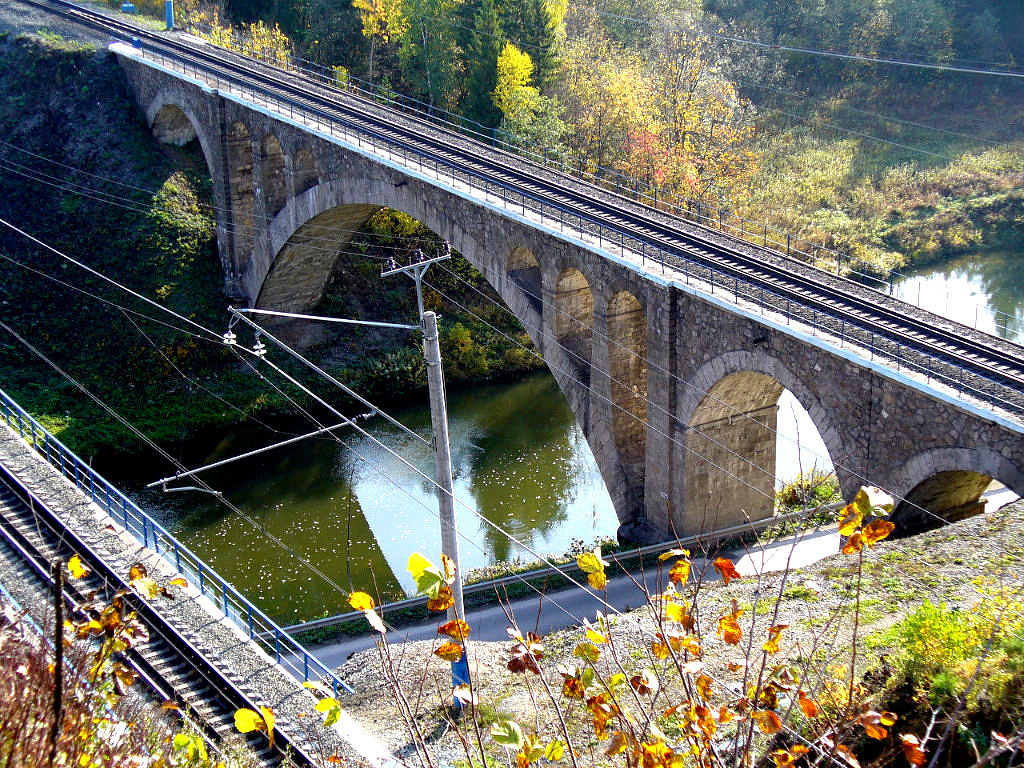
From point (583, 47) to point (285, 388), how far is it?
21460 mm

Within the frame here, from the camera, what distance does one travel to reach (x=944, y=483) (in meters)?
17.7

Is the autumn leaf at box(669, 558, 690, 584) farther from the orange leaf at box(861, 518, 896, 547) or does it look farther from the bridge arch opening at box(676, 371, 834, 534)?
the bridge arch opening at box(676, 371, 834, 534)

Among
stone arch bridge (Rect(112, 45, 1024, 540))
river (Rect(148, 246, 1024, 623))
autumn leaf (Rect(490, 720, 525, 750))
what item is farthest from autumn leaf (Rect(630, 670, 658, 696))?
river (Rect(148, 246, 1024, 623))

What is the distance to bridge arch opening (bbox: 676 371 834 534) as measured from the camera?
21781 mm

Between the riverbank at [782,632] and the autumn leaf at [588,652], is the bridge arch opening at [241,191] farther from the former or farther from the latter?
the autumn leaf at [588,652]

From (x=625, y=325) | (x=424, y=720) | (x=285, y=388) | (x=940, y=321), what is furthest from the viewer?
(x=285, y=388)

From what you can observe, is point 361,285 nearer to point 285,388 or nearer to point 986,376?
point 285,388

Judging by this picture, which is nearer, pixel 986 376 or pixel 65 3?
pixel 986 376

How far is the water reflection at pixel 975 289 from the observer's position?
3750 cm

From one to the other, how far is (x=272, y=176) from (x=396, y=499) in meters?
12.6

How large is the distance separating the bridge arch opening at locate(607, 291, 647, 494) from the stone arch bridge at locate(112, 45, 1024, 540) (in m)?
0.04

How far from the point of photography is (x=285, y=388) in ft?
119

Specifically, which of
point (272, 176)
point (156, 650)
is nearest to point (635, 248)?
point (156, 650)

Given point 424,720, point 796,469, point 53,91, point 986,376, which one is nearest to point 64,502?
point 424,720
